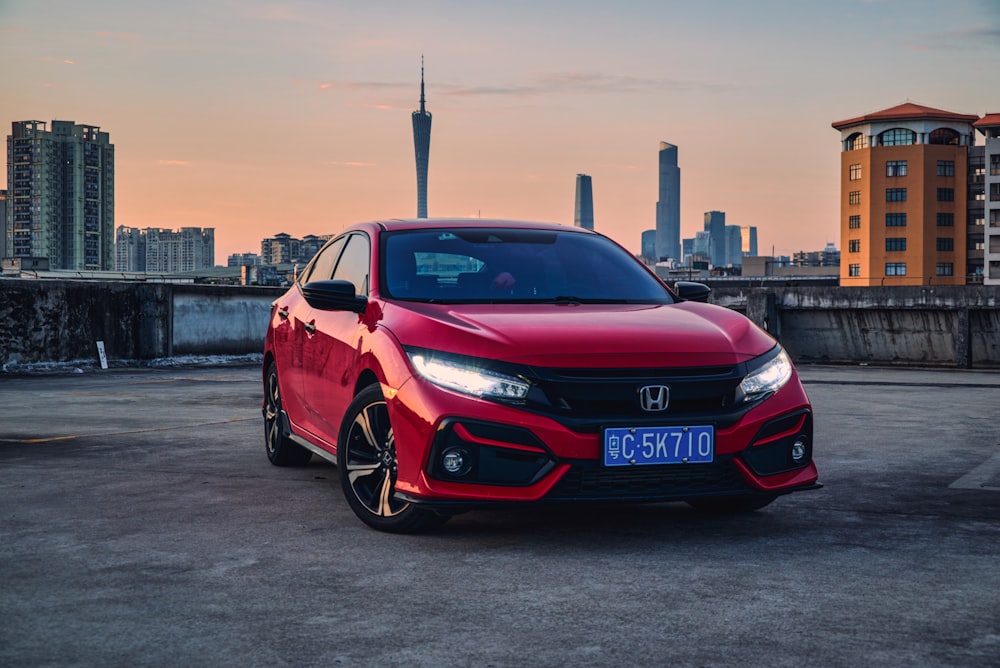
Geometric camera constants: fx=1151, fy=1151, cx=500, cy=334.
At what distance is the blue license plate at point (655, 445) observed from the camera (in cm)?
464

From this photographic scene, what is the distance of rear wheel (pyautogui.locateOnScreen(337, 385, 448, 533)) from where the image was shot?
5.07m

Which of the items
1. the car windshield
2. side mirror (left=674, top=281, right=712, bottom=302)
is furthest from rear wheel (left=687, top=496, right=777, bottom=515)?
→ side mirror (left=674, top=281, right=712, bottom=302)

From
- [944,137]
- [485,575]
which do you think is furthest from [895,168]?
[485,575]

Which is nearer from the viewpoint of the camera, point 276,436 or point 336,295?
Result: point 336,295

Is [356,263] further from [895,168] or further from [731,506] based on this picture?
[895,168]

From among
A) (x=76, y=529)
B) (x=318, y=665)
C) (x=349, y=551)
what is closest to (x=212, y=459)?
(x=76, y=529)

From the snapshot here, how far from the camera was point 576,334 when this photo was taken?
Result: 489 centimetres

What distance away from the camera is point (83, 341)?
1791cm

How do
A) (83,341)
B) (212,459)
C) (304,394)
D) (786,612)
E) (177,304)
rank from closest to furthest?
(786,612) < (304,394) < (212,459) < (83,341) < (177,304)

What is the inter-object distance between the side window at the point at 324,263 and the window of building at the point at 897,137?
395 feet

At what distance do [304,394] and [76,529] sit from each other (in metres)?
1.66

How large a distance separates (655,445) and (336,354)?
1916mm

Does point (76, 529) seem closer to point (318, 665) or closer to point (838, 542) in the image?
point (318, 665)

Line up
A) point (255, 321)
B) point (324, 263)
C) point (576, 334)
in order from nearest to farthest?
point (576, 334) → point (324, 263) → point (255, 321)
